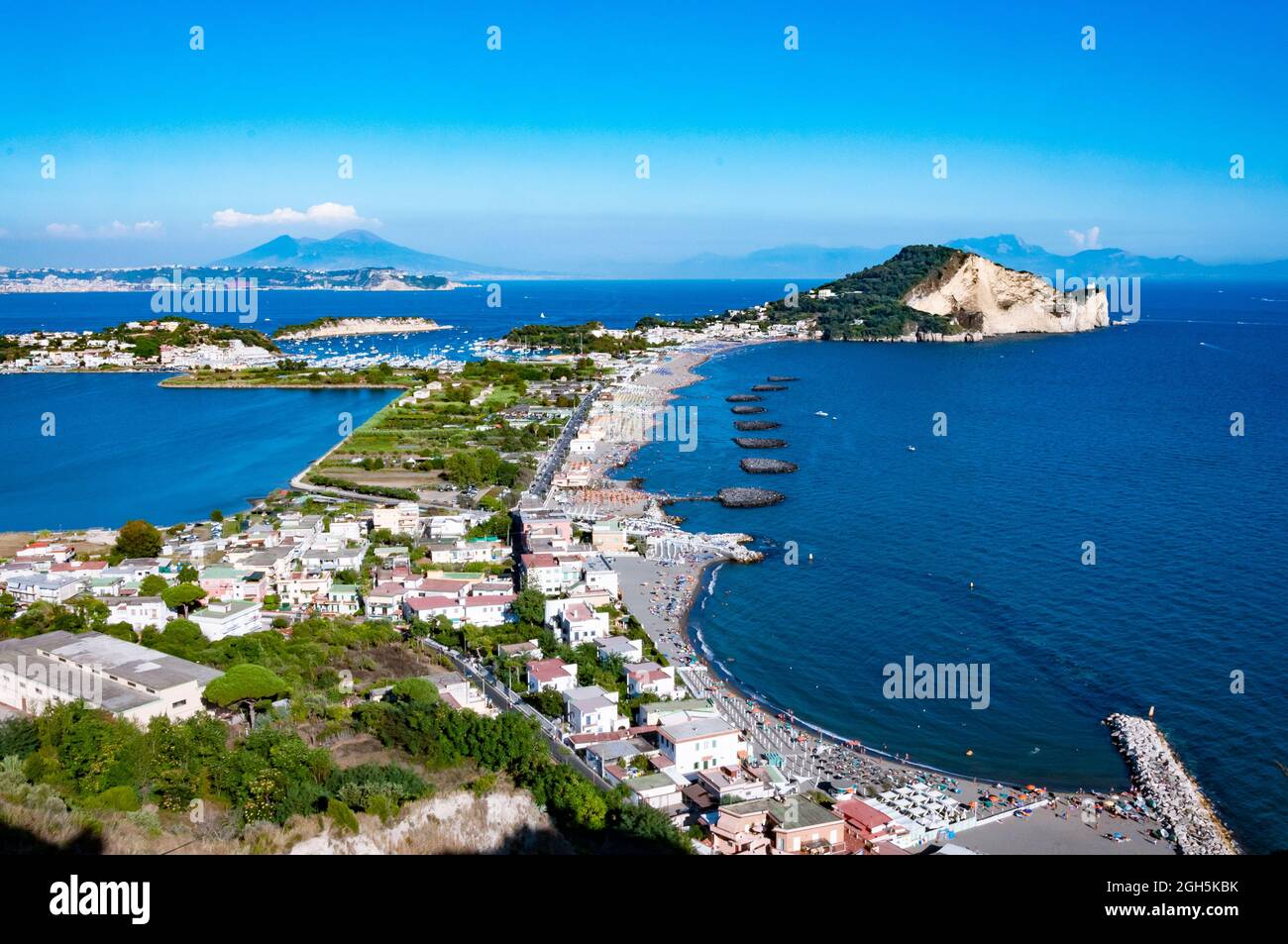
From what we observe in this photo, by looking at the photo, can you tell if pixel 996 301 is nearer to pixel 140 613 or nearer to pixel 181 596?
pixel 181 596

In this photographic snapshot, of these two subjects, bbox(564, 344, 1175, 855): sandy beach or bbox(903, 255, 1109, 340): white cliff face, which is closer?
bbox(564, 344, 1175, 855): sandy beach

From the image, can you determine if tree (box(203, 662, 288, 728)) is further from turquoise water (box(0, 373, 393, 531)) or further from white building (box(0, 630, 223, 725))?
turquoise water (box(0, 373, 393, 531))

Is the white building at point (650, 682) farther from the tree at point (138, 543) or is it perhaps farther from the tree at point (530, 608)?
the tree at point (138, 543)

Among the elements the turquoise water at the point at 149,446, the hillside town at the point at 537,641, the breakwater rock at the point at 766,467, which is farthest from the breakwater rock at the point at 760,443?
the turquoise water at the point at 149,446

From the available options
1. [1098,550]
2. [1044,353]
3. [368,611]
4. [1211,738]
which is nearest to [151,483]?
[368,611]

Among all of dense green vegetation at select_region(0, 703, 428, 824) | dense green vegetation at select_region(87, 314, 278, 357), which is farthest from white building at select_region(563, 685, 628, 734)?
dense green vegetation at select_region(87, 314, 278, 357)

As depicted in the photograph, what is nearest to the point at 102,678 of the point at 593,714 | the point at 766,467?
the point at 593,714
